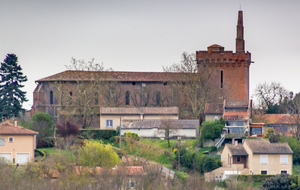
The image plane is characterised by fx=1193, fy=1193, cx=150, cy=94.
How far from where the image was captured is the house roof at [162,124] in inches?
3839

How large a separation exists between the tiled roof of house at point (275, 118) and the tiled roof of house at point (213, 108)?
3.04m

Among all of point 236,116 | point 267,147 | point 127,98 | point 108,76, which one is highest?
point 108,76

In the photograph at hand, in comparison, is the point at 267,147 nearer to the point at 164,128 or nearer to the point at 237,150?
the point at 237,150

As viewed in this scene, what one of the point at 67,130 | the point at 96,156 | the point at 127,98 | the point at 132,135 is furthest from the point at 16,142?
the point at 127,98

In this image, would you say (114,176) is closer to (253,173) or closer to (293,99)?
(253,173)

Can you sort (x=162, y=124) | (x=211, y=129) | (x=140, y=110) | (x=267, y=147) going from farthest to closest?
A: (x=140, y=110) < (x=162, y=124) < (x=211, y=129) < (x=267, y=147)

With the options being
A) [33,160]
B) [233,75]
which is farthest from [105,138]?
[233,75]

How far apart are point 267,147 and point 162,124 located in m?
13.1

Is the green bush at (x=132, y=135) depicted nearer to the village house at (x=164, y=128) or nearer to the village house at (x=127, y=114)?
the village house at (x=164, y=128)

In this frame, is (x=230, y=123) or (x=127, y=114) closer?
(x=230, y=123)

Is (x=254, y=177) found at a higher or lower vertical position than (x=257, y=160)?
lower

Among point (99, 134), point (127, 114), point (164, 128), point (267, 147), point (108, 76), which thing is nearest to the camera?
point (267, 147)

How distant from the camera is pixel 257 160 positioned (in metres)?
86.7

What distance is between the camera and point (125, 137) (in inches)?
3752
